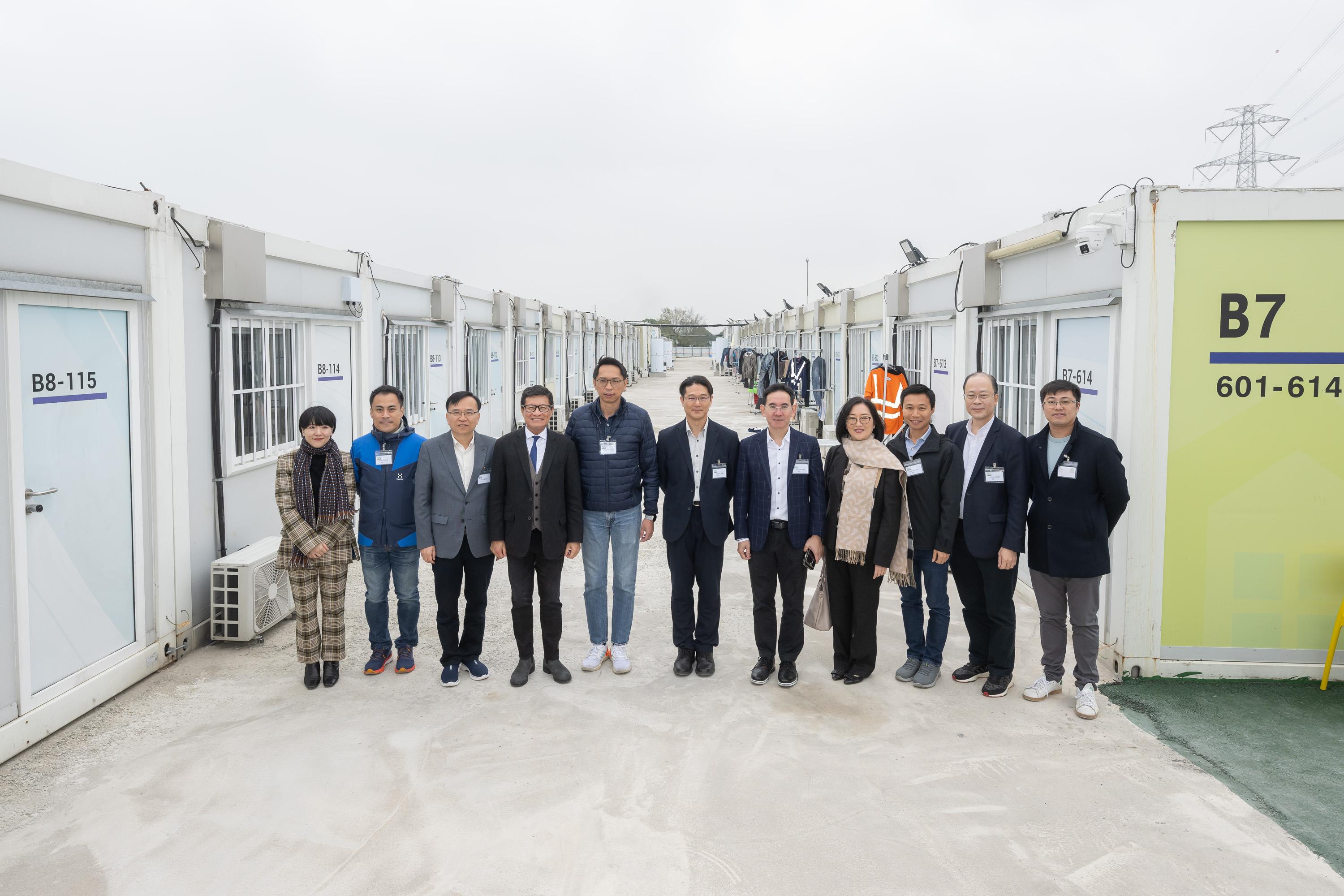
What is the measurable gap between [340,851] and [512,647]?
7.51ft

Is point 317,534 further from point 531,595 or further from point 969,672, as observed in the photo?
point 969,672

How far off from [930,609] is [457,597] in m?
2.58

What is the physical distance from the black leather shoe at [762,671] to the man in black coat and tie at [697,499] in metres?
0.26

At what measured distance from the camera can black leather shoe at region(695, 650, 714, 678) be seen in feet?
16.4

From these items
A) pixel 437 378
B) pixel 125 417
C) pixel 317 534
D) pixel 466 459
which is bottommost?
pixel 317 534

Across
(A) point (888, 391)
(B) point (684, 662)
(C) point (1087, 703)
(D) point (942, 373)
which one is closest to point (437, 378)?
(A) point (888, 391)

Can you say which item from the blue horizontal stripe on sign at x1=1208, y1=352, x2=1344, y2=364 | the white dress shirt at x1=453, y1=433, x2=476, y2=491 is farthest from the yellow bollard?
the white dress shirt at x1=453, y1=433, x2=476, y2=491

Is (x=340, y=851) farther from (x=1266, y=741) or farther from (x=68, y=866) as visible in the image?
(x=1266, y=741)

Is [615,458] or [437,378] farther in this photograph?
[437,378]

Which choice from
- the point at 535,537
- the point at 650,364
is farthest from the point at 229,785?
the point at 650,364

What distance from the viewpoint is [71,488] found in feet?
14.7

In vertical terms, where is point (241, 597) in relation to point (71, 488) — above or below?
below

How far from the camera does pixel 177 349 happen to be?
5285mm

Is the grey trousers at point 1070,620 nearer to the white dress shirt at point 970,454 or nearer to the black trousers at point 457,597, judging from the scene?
the white dress shirt at point 970,454
